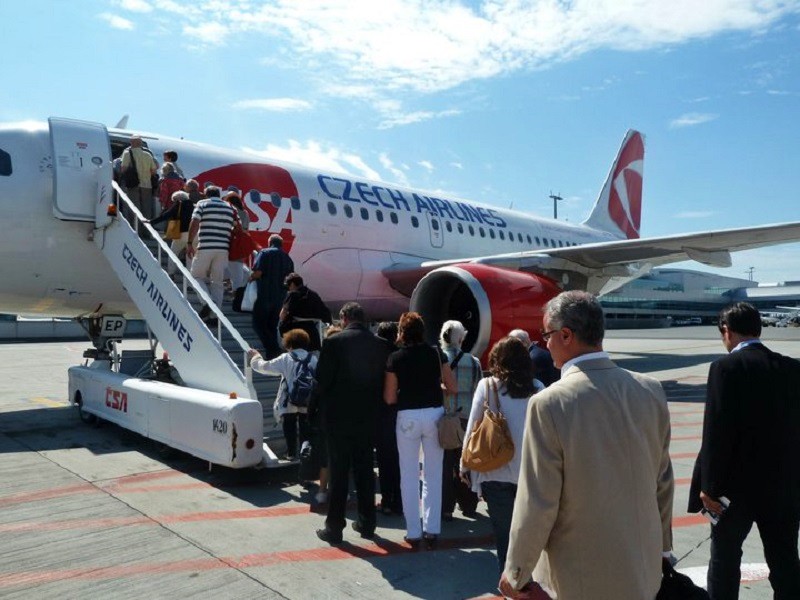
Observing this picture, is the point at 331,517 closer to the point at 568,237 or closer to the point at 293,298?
the point at 293,298

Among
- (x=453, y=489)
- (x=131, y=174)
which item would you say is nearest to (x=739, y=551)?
(x=453, y=489)

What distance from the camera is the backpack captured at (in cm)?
520

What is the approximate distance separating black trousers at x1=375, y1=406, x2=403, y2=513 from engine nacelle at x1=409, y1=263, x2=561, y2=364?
3.87 meters

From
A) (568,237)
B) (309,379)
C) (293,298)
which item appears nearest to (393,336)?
(309,379)

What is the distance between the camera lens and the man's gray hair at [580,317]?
2.21 meters

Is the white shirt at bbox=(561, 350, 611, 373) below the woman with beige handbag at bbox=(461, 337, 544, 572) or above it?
above

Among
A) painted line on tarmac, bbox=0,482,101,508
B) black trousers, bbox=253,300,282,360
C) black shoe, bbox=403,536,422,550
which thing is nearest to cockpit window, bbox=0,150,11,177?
black trousers, bbox=253,300,282,360

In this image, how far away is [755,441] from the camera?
298 cm

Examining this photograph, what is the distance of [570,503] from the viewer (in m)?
2.05

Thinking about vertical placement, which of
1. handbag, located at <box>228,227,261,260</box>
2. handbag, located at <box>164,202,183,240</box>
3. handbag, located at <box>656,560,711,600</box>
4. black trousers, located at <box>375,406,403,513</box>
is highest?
handbag, located at <box>164,202,183,240</box>

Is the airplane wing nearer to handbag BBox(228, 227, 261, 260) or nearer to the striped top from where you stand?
handbag BBox(228, 227, 261, 260)

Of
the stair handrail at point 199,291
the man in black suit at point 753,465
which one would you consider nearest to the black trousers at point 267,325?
the stair handrail at point 199,291

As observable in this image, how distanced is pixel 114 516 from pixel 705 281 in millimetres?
85771

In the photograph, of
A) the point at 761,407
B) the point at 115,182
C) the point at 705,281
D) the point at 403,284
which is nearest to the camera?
the point at 761,407
